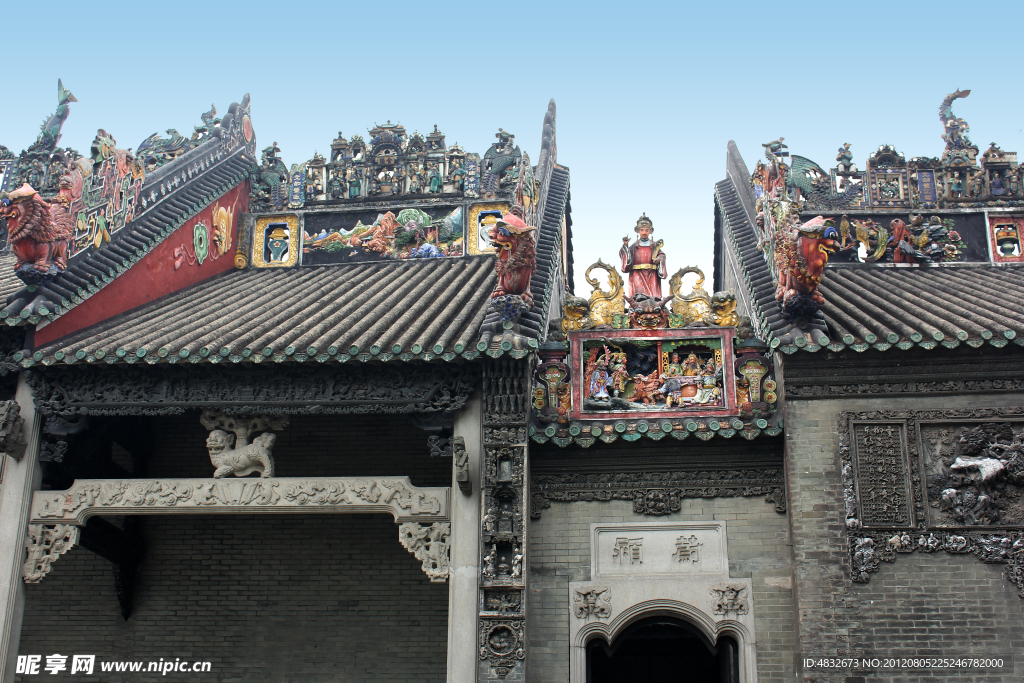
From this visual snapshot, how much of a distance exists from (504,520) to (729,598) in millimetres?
2387

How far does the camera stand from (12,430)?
9.99 meters

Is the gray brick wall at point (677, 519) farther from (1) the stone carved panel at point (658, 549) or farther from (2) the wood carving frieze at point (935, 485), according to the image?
(2) the wood carving frieze at point (935, 485)

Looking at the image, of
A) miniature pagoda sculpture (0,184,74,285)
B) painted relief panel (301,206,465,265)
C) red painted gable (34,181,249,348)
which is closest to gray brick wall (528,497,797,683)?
painted relief panel (301,206,465,265)

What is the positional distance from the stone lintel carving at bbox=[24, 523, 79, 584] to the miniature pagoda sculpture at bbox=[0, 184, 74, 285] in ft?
8.71

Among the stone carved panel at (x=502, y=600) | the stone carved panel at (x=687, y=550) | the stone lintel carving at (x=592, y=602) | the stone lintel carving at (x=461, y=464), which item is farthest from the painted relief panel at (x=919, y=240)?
the stone carved panel at (x=502, y=600)

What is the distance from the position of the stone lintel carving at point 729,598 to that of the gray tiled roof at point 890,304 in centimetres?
244

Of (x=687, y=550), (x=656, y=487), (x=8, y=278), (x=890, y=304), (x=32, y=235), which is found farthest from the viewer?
(x=8, y=278)

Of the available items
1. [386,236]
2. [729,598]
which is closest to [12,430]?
[386,236]

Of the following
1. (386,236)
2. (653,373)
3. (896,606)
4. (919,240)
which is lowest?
(896,606)

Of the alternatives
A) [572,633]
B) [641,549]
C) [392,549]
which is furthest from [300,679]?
[641,549]

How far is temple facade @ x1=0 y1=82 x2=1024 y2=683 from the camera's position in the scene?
9.16 meters

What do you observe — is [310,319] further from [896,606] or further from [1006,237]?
[1006,237]

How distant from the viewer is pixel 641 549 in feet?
32.4

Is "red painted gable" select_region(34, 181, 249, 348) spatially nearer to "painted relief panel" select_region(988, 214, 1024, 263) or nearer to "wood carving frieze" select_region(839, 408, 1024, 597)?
"wood carving frieze" select_region(839, 408, 1024, 597)
